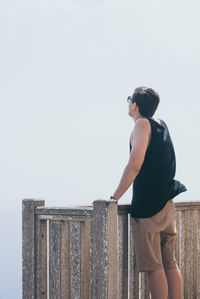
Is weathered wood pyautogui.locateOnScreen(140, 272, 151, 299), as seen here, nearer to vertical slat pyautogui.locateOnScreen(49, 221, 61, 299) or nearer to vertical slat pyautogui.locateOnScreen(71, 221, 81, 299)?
vertical slat pyautogui.locateOnScreen(71, 221, 81, 299)

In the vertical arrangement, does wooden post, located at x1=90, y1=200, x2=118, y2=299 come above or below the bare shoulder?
below

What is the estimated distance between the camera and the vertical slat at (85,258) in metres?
4.89

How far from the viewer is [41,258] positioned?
5203mm

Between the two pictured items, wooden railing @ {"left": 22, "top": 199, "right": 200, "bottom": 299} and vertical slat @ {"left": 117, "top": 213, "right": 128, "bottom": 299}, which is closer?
wooden railing @ {"left": 22, "top": 199, "right": 200, "bottom": 299}

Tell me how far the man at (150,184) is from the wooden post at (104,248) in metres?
0.14

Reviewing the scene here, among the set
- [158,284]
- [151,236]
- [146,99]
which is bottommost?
[158,284]

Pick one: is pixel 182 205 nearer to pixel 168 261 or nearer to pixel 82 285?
pixel 168 261

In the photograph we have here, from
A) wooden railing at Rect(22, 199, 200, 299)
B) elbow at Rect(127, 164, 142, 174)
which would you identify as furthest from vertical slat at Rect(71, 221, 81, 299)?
elbow at Rect(127, 164, 142, 174)

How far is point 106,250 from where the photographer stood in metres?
4.62

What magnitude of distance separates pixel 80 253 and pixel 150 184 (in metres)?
0.85

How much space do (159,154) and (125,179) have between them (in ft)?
1.17

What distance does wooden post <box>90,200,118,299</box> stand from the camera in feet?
15.2

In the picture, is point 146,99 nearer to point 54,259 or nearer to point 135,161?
point 135,161

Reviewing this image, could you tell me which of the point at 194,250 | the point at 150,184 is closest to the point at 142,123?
the point at 150,184
